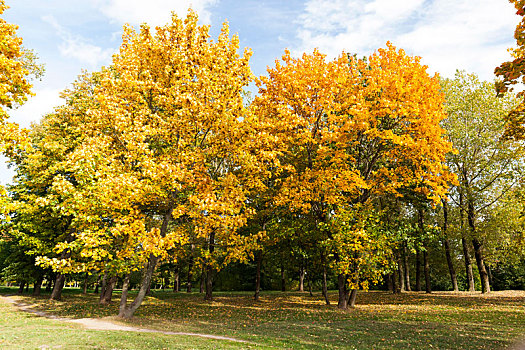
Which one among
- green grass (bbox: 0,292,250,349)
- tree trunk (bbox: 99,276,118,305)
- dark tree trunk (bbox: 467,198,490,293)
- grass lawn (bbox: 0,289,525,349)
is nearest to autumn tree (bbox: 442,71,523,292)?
dark tree trunk (bbox: 467,198,490,293)

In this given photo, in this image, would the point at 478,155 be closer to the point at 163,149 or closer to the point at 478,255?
the point at 478,255

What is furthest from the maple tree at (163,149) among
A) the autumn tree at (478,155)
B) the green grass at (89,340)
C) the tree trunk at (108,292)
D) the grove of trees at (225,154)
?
the autumn tree at (478,155)

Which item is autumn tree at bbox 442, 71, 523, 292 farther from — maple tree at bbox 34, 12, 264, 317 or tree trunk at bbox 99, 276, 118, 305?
tree trunk at bbox 99, 276, 118, 305

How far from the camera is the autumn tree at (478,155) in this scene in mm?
29406

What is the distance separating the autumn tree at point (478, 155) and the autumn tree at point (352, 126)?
39.8 ft

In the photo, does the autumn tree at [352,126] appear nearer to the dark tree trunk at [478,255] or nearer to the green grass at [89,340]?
the green grass at [89,340]

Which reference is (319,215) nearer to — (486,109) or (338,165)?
(338,165)

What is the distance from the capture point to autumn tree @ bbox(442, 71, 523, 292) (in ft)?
96.5

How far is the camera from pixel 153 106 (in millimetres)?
19453

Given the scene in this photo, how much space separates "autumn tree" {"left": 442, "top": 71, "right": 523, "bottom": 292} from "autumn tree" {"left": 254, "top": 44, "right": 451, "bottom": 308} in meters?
12.1

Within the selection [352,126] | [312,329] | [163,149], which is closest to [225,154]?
[163,149]

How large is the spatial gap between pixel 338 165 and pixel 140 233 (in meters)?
12.8

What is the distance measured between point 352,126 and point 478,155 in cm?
1902

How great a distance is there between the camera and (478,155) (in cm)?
3083
